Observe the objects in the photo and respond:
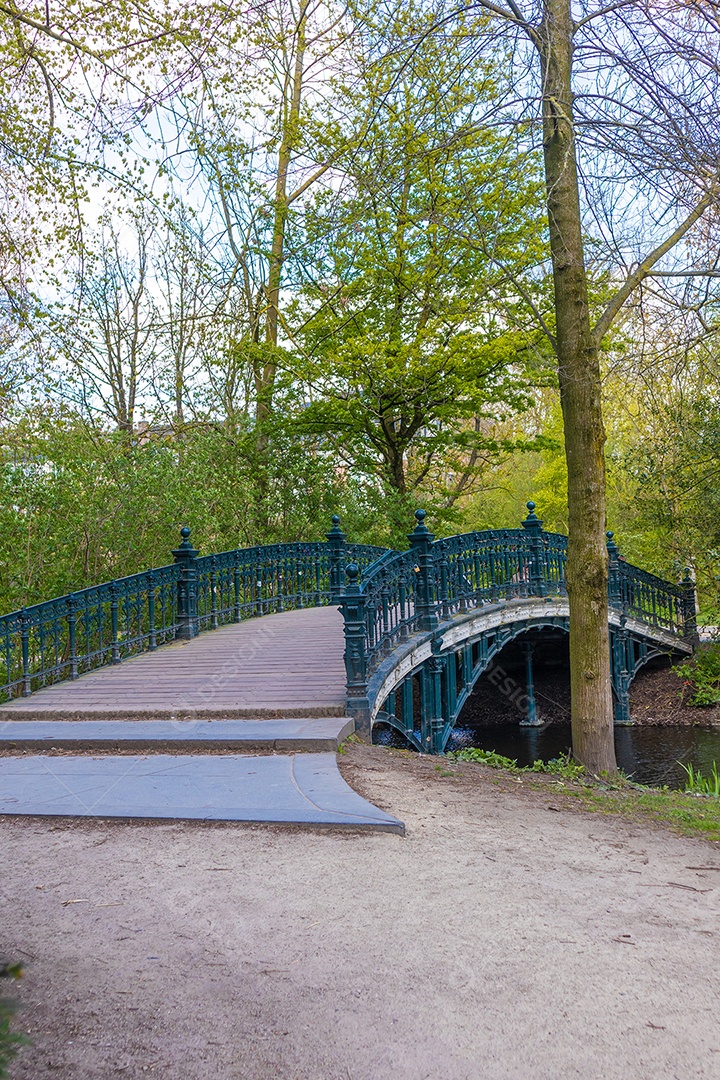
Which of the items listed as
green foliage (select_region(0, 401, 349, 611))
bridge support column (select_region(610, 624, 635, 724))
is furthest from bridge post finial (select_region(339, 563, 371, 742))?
bridge support column (select_region(610, 624, 635, 724))

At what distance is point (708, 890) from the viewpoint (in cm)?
422

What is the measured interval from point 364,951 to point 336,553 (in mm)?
13992

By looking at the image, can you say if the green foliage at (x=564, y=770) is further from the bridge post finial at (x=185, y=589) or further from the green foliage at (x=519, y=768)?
the bridge post finial at (x=185, y=589)

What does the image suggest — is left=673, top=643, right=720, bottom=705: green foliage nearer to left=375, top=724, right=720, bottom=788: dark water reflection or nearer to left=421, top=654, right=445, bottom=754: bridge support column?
left=375, top=724, right=720, bottom=788: dark water reflection

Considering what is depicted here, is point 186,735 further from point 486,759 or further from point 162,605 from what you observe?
point 162,605

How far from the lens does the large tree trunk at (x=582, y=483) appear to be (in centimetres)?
829

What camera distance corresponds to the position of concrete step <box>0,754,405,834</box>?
539cm

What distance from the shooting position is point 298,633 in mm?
13375

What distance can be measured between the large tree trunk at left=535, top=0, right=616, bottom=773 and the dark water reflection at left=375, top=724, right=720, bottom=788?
511 cm

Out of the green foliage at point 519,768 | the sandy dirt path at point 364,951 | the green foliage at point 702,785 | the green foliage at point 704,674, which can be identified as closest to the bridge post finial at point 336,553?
the green foliage at point 702,785

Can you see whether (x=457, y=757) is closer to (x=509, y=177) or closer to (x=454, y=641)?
(x=454, y=641)

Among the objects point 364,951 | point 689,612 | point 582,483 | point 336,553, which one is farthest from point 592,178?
point 689,612

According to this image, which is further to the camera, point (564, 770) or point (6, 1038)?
point (564, 770)

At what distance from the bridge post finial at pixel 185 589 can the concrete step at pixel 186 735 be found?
15.6 ft
